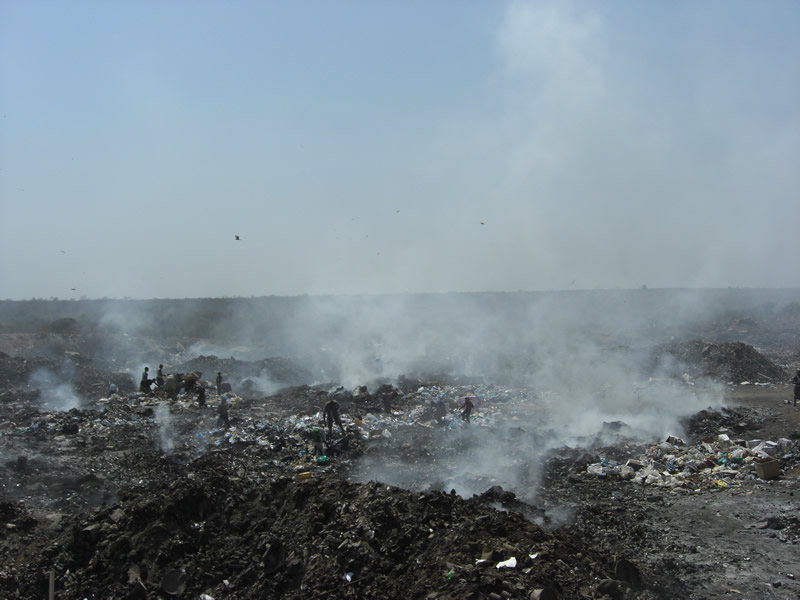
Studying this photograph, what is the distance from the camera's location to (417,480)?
956 centimetres

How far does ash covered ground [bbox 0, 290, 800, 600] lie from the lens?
5527 mm

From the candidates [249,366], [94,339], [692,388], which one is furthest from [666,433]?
[94,339]

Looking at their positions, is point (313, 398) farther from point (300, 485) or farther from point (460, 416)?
point (300, 485)

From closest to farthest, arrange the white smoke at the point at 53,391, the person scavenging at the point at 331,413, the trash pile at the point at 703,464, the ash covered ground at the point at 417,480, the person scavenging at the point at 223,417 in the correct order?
the ash covered ground at the point at 417,480
the trash pile at the point at 703,464
the person scavenging at the point at 331,413
the person scavenging at the point at 223,417
the white smoke at the point at 53,391

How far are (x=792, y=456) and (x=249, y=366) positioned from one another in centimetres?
2098

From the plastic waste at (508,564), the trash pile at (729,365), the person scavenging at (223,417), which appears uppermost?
the trash pile at (729,365)

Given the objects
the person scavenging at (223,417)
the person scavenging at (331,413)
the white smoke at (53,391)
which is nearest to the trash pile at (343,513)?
the person scavenging at (331,413)

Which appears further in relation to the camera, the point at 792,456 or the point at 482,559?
the point at 792,456

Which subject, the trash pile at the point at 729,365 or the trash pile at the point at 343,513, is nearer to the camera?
the trash pile at the point at 343,513

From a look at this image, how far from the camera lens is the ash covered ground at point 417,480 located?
5527mm

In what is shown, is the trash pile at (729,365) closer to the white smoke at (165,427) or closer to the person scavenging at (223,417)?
the person scavenging at (223,417)

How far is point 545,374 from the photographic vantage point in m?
20.2

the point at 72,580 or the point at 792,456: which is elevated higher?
the point at 792,456

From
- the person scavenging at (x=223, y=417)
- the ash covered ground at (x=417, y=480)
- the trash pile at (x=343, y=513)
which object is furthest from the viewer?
the person scavenging at (x=223, y=417)
